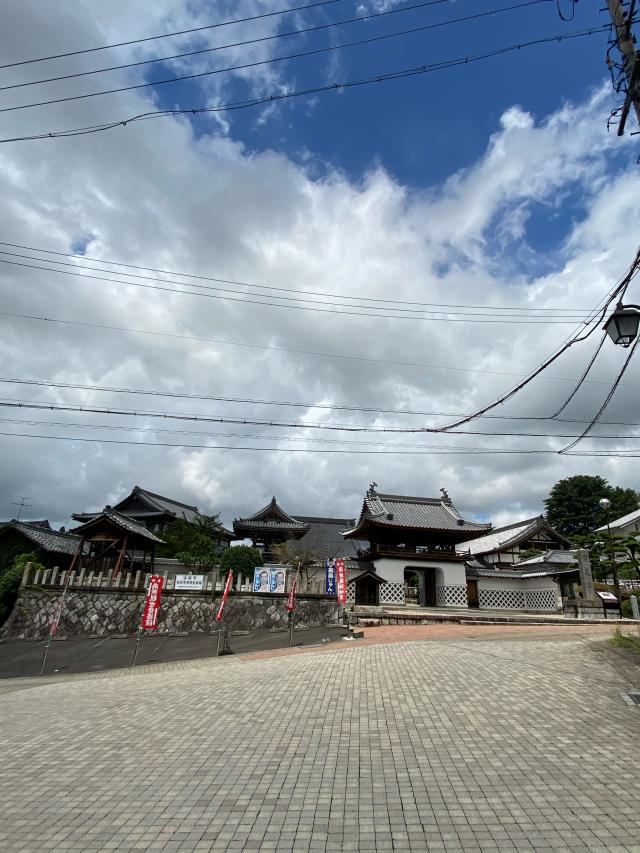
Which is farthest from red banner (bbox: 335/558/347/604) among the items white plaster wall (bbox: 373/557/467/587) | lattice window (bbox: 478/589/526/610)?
lattice window (bbox: 478/589/526/610)

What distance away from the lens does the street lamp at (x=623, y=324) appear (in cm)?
623

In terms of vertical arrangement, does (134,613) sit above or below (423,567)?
below

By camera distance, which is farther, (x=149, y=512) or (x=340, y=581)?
(x=149, y=512)

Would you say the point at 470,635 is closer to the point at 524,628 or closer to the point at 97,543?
the point at 524,628

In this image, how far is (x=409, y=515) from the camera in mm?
35875

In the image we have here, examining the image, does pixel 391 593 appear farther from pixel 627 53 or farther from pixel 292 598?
pixel 627 53

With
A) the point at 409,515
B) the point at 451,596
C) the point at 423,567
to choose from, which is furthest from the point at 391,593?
the point at 409,515

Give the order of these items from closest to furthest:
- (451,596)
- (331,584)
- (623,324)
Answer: (623,324) → (331,584) → (451,596)

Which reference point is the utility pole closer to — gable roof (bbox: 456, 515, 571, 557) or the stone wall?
the stone wall

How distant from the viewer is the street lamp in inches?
245

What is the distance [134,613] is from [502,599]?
27.4 m

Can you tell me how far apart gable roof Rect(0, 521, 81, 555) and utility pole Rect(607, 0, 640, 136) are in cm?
3045

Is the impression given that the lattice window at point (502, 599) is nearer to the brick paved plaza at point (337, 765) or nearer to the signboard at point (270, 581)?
the signboard at point (270, 581)

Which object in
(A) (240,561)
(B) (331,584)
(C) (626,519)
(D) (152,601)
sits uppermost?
(C) (626,519)
